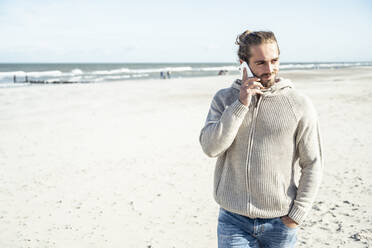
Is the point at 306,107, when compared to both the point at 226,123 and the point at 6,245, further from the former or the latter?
the point at 6,245

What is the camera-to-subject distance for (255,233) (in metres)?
2.19

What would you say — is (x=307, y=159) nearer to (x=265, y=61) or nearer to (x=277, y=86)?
(x=277, y=86)

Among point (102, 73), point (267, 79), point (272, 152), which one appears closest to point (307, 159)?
point (272, 152)

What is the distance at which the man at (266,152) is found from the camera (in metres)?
2.11

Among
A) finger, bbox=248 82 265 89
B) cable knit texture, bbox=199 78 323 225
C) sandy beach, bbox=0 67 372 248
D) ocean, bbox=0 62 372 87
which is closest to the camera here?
finger, bbox=248 82 265 89

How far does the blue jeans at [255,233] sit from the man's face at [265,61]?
90cm

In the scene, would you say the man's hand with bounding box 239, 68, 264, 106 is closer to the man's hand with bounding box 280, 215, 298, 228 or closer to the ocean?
the man's hand with bounding box 280, 215, 298, 228

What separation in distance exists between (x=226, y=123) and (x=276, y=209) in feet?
2.17

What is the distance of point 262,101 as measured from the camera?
7.07 feet

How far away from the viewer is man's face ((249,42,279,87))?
2078mm

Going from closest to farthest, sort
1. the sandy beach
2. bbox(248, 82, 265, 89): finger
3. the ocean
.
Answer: bbox(248, 82, 265, 89): finger < the sandy beach < the ocean

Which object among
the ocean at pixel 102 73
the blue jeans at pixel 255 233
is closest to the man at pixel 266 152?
the blue jeans at pixel 255 233
